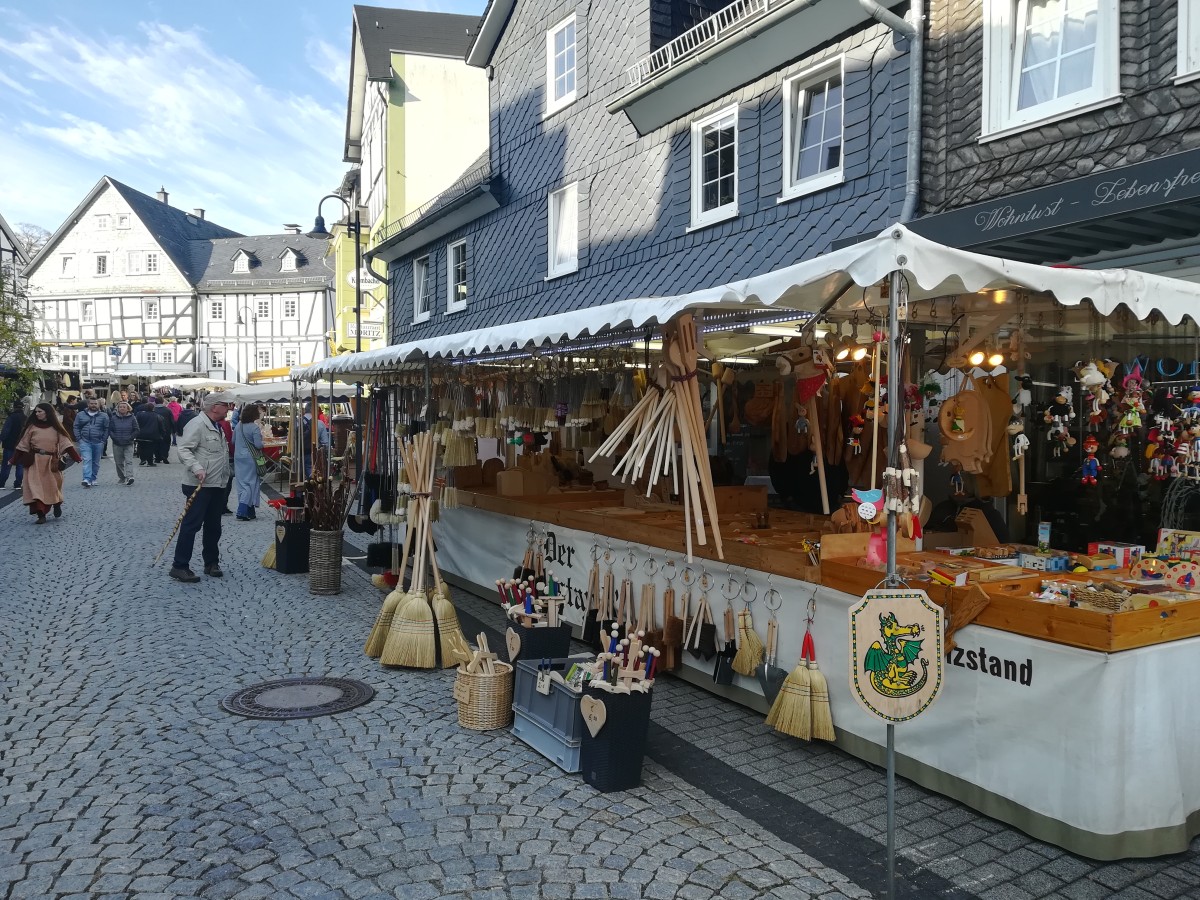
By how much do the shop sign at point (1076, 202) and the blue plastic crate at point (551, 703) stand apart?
15.3 feet

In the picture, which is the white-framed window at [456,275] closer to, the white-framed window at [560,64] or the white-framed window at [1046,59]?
the white-framed window at [560,64]

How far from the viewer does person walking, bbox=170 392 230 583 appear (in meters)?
8.98

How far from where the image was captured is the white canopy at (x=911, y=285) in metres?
3.40

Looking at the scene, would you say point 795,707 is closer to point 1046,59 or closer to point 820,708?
point 820,708

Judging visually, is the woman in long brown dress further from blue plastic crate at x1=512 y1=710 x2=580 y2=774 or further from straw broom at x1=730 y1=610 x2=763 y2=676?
straw broom at x1=730 y1=610 x2=763 y2=676

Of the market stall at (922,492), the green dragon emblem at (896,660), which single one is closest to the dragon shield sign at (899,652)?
the green dragon emblem at (896,660)

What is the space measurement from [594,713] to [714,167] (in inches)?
355

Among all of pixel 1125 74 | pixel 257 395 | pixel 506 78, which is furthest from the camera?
pixel 506 78

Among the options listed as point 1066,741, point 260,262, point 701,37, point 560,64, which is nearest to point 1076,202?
point 1066,741

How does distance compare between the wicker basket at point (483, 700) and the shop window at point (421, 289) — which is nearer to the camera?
the wicker basket at point (483, 700)

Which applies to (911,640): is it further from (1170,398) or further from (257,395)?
(257,395)

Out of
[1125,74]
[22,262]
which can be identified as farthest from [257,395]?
[22,262]

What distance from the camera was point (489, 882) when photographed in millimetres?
3303

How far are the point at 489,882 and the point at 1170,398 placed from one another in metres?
4.46
